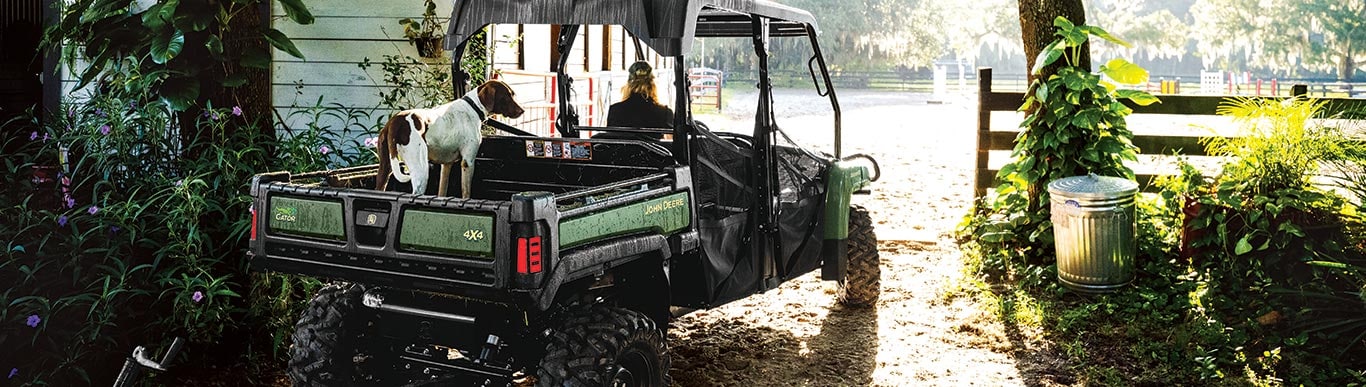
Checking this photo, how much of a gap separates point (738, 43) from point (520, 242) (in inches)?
1529

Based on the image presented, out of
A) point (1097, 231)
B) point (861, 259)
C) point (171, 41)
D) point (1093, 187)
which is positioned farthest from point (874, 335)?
point (171, 41)

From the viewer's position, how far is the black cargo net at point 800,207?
591cm

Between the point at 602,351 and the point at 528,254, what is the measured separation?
519mm

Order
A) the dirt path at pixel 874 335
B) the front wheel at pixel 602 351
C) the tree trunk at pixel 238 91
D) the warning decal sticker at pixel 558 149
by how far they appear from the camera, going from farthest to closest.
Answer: the tree trunk at pixel 238 91, the dirt path at pixel 874 335, the warning decal sticker at pixel 558 149, the front wheel at pixel 602 351

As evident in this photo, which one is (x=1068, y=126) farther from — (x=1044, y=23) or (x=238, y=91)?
(x=238, y=91)

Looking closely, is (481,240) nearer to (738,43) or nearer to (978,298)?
(978,298)

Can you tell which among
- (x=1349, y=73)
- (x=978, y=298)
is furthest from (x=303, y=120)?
(x=1349, y=73)

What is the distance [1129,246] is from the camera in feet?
22.0

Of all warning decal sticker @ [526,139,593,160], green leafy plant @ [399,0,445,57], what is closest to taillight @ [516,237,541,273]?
warning decal sticker @ [526,139,593,160]

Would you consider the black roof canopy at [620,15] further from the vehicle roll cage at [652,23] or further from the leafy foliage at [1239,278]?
the leafy foliage at [1239,278]

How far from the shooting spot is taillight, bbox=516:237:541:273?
389 centimetres

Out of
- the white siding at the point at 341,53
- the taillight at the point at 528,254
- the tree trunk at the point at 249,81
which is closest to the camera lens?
the taillight at the point at 528,254

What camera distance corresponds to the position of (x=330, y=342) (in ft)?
14.9

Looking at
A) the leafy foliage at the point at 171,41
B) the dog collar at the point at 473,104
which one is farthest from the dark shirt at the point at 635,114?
the leafy foliage at the point at 171,41
